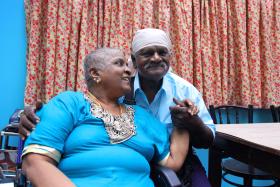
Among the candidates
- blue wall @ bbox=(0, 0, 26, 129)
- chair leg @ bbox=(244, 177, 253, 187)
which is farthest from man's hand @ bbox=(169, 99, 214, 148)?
blue wall @ bbox=(0, 0, 26, 129)

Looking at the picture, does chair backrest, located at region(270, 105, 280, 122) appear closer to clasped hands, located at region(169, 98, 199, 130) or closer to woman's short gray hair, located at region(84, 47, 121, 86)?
clasped hands, located at region(169, 98, 199, 130)

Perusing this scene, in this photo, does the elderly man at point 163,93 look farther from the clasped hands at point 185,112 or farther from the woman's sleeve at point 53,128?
the woman's sleeve at point 53,128

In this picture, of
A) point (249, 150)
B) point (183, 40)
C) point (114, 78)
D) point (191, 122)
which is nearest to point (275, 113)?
point (183, 40)

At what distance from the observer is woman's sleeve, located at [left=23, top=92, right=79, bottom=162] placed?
105 cm

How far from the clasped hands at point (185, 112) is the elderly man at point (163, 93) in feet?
0.06

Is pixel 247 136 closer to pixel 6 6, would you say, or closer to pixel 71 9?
pixel 71 9

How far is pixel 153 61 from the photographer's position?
1531 mm

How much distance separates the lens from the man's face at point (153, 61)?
60.4 inches

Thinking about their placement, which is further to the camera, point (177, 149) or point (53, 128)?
point (177, 149)

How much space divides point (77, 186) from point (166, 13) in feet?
7.41

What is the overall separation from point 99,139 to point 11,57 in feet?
6.53

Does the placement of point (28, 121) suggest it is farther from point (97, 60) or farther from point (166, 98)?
point (166, 98)

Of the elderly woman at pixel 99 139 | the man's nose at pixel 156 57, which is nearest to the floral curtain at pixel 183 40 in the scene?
the man's nose at pixel 156 57

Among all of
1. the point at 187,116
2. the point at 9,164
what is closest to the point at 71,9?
the point at 9,164
